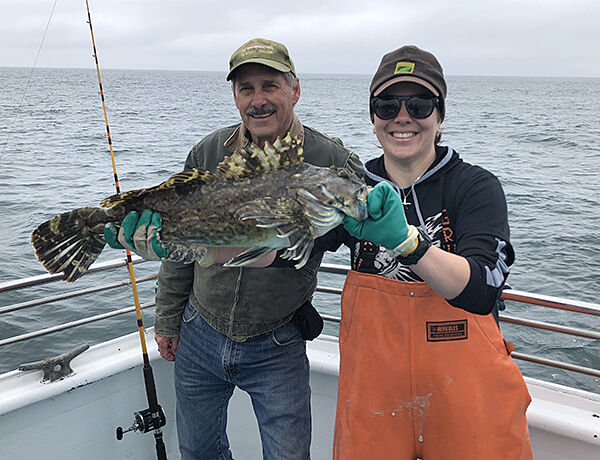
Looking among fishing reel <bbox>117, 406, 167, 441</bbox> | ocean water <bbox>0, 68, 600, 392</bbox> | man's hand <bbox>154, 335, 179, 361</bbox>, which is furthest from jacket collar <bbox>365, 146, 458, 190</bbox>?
ocean water <bbox>0, 68, 600, 392</bbox>

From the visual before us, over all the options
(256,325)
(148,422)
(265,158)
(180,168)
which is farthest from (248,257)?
(180,168)

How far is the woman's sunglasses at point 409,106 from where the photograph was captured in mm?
2863

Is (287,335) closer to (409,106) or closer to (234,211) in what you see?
(234,211)

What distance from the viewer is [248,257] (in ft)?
9.35

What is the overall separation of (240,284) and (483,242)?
1684mm

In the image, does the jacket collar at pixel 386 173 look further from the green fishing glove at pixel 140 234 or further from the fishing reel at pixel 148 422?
the fishing reel at pixel 148 422

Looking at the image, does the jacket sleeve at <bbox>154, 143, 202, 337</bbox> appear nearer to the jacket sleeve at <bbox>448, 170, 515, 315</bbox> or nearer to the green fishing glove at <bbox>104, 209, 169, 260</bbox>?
the green fishing glove at <bbox>104, 209, 169, 260</bbox>

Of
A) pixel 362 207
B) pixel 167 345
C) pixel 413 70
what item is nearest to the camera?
pixel 362 207

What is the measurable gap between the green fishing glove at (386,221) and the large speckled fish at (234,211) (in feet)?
0.50

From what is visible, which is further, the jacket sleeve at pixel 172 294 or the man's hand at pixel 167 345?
the man's hand at pixel 167 345

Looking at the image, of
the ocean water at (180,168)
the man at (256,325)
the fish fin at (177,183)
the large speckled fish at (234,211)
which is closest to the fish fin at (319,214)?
the large speckled fish at (234,211)

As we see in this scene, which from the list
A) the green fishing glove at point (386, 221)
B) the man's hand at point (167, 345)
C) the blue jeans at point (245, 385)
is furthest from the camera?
the man's hand at point (167, 345)

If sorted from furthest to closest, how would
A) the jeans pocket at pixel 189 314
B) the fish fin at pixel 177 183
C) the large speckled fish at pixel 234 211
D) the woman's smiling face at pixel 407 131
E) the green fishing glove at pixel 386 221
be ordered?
the jeans pocket at pixel 189 314
the fish fin at pixel 177 183
the woman's smiling face at pixel 407 131
the large speckled fish at pixel 234 211
the green fishing glove at pixel 386 221

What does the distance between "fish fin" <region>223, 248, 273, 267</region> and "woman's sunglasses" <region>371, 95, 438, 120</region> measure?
3.48 feet
